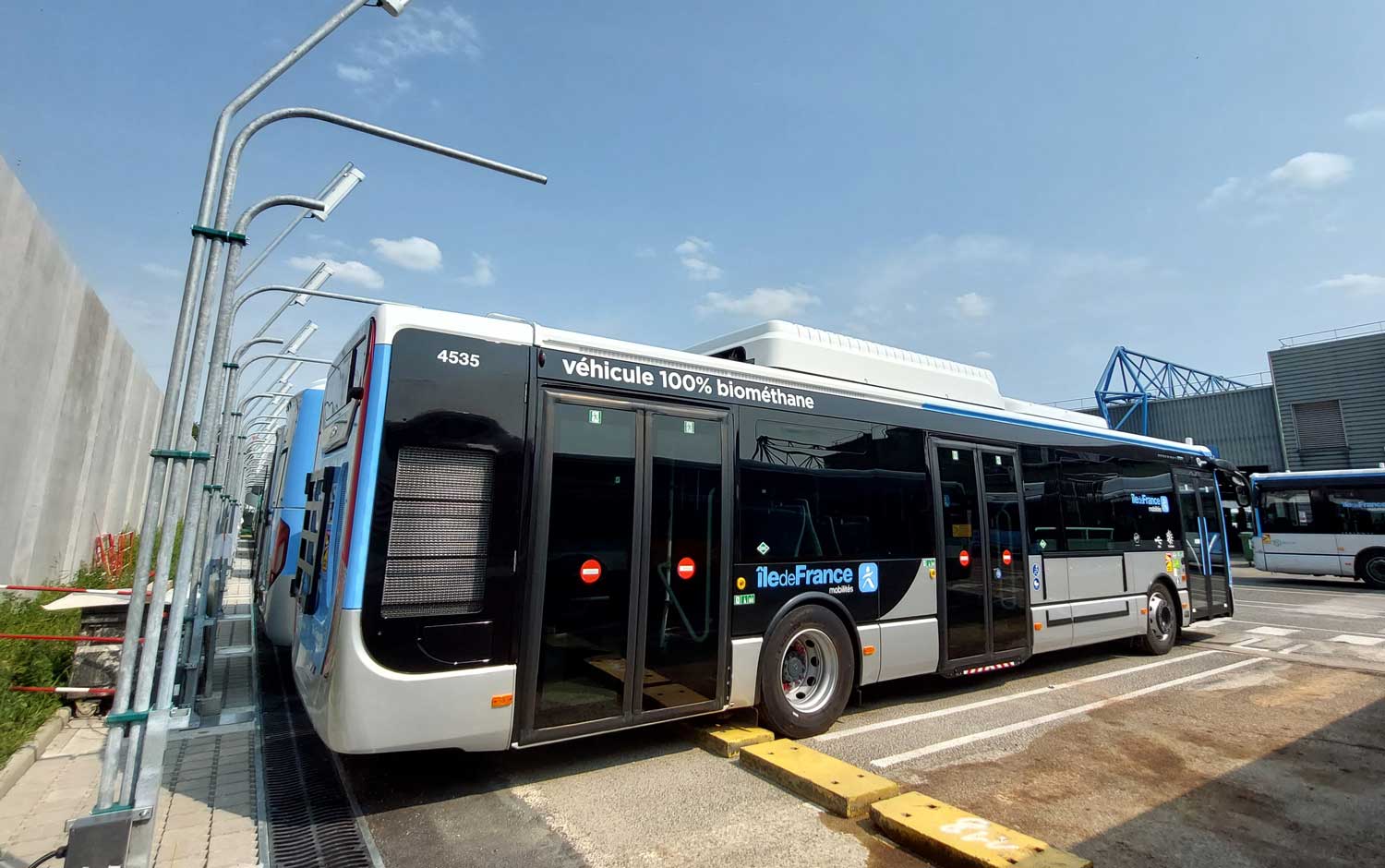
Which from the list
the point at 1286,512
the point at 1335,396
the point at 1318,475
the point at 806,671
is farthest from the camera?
the point at 1335,396

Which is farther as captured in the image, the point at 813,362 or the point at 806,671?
the point at 813,362


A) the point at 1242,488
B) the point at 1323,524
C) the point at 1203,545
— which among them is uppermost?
the point at 1242,488

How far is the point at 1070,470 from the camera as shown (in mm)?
8414

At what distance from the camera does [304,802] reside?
4477mm

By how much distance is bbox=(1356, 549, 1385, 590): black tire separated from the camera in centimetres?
1872

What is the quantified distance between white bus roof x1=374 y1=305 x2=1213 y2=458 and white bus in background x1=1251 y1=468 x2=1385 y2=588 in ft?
50.7

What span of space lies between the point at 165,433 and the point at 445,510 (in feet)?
4.89

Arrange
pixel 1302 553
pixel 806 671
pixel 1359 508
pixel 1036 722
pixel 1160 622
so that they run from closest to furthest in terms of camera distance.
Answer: pixel 806 671 < pixel 1036 722 < pixel 1160 622 < pixel 1359 508 < pixel 1302 553

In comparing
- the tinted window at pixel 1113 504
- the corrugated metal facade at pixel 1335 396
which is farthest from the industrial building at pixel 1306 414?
the tinted window at pixel 1113 504

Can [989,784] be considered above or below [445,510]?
below

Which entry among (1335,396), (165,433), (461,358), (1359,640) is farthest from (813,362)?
(1335,396)

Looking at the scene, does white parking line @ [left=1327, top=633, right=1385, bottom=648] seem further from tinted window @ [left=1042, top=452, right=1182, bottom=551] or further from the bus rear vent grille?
the bus rear vent grille

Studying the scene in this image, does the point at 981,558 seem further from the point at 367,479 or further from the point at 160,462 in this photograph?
the point at 160,462

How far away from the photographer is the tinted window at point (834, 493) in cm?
573
